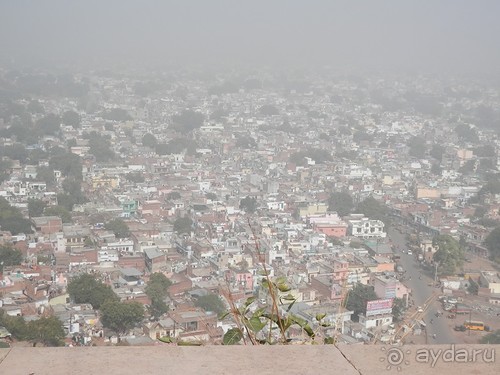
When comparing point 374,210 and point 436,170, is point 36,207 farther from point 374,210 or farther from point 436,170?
point 436,170

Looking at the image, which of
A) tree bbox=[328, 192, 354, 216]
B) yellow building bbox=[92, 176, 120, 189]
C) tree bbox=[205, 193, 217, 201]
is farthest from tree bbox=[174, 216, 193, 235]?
yellow building bbox=[92, 176, 120, 189]

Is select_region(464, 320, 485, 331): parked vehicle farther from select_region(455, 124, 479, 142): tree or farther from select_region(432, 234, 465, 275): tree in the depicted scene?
select_region(455, 124, 479, 142): tree

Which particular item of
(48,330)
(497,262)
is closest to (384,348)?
(48,330)

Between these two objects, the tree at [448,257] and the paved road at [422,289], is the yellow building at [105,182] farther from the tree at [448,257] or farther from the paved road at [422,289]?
the tree at [448,257]

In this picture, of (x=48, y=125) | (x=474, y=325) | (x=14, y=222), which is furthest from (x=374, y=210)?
(x=48, y=125)

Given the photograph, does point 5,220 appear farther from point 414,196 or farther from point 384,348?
point 384,348
